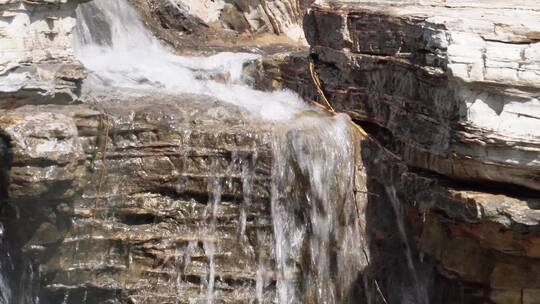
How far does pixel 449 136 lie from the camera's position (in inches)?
204

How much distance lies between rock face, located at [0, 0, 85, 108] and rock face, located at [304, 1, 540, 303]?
1583 mm

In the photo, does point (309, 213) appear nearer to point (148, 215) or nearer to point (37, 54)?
point (148, 215)

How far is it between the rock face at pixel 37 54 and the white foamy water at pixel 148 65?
→ 2.15 feet

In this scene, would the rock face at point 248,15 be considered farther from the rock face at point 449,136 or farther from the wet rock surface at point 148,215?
the wet rock surface at point 148,215

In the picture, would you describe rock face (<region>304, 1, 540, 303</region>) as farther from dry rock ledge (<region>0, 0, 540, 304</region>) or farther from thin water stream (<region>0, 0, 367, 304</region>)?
thin water stream (<region>0, 0, 367, 304</region>)

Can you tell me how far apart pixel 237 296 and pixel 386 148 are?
119 cm

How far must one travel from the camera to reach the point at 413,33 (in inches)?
219

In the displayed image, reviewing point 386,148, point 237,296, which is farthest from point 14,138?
point 386,148

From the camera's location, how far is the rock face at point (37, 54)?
18.7 feet

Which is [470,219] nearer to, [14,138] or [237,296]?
[237,296]

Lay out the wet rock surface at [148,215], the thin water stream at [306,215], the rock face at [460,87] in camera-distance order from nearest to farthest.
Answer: the rock face at [460,87]
the wet rock surface at [148,215]
the thin water stream at [306,215]

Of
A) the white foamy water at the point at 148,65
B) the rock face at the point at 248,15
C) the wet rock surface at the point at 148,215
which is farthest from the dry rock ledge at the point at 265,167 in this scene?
the rock face at the point at 248,15

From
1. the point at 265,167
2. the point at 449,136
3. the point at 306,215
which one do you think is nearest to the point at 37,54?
the point at 265,167

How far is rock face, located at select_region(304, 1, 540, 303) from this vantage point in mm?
5039
